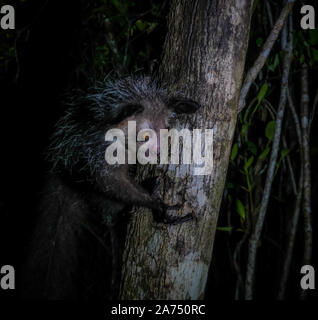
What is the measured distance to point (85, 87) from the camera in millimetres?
2752

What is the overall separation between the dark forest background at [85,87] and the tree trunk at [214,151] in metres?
1.05

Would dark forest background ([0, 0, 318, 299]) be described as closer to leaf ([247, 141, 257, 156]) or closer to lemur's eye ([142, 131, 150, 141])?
leaf ([247, 141, 257, 156])

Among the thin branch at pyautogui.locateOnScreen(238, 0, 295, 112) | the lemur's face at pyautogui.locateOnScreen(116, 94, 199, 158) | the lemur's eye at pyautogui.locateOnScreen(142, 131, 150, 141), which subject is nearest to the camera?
the thin branch at pyautogui.locateOnScreen(238, 0, 295, 112)

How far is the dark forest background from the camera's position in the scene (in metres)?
2.49

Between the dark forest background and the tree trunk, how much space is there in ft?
3.44

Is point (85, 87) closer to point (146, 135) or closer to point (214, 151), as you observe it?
point (146, 135)

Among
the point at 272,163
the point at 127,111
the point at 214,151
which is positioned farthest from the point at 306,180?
the point at 127,111

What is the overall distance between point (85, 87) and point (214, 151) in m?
1.75

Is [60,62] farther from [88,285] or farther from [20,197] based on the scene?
[88,285]

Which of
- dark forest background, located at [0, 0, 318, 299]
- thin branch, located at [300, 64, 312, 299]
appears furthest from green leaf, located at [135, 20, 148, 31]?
thin branch, located at [300, 64, 312, 299]

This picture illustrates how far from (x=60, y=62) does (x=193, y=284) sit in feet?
7.39

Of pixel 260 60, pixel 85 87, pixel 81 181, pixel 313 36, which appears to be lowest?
pixel 81 181

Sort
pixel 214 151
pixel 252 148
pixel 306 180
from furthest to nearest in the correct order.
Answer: pixel 306 180
pixel 252 148
pixel 214 151
